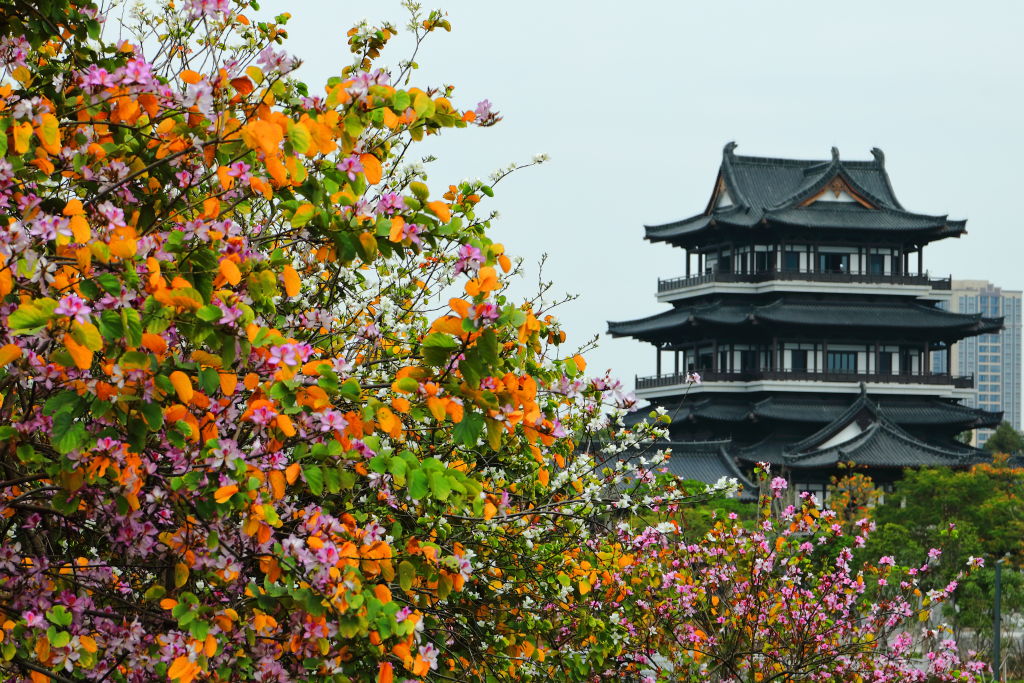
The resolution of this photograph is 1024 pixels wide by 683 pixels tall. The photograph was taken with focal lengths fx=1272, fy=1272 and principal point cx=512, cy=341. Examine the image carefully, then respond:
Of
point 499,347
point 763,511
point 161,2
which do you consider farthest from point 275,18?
point 763,511

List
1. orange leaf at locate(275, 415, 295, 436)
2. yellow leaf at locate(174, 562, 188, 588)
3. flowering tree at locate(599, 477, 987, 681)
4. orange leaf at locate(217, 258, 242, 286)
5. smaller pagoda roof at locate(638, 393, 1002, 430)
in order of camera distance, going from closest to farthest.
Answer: orange leaf at locate(217, 258, 242, 286) → orange leaf at locate(275, 415, 295, 436) → yellow leaf at locate(174, 562, 188, 588) → flowering tree at locate(599, 477, 987, 681) → smaller pagoda roof at locate(638, 393, 1002, 430)

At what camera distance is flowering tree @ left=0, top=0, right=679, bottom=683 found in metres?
4.06

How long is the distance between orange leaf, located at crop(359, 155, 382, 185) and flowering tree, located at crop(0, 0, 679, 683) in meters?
0.01

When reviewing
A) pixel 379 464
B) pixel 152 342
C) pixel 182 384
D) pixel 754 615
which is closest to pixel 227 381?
pixel 182 384

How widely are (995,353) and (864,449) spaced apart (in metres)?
142

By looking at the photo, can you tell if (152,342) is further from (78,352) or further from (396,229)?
(396,229)

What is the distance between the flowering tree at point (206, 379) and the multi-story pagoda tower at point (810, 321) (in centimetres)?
3727

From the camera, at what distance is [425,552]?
191 inches

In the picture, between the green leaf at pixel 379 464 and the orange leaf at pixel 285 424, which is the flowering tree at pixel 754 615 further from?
the orange leaf at pixel 285 424

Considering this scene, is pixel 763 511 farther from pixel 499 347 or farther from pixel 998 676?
pixel 998 676

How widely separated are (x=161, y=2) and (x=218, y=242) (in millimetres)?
4019

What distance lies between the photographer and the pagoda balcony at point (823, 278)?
1756 inches

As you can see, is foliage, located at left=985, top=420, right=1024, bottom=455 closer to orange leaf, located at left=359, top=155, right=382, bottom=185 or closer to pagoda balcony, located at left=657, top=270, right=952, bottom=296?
pagoda balcony, located at left=657, top=270, right=952, bottom=296

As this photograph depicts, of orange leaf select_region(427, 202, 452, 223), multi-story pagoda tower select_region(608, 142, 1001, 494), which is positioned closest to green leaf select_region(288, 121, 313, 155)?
orange leaf select_region(427, 202, 452, 223)
